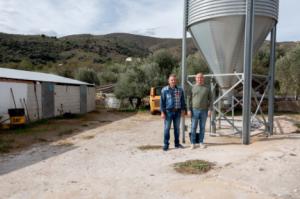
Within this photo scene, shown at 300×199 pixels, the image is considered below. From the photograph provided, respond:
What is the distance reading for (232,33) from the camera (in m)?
7.98

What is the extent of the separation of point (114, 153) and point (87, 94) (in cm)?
1498

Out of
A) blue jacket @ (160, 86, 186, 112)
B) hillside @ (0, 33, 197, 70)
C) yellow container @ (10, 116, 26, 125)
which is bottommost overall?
yellow container @ (10, 116, 26, 125)

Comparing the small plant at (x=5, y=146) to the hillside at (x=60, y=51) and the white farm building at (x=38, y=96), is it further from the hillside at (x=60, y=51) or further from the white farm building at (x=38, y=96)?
the hillside at (x=60, y=51)

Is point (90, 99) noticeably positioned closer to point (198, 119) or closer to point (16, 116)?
point (16, 116)

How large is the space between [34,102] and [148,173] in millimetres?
11143

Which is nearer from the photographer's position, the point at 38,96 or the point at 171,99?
the point at 171,99

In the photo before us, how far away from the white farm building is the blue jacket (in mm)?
8152

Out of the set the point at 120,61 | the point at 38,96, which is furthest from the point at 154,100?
the point at 120,61

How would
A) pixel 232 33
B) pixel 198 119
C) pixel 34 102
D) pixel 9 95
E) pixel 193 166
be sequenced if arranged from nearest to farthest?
pixel 193 166 < pixel 198 119 < pixel 232 33 < pixel 9 95 < pixel 34 102

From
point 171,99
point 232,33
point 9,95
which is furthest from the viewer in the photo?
point 9,95

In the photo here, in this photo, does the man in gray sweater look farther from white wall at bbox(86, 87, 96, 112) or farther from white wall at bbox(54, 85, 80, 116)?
white wall at bbox(86, 87, 96, 112)

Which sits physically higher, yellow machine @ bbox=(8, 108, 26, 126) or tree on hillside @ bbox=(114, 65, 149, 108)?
tree on hillside @ bbox=(114, 65, 149, 108)

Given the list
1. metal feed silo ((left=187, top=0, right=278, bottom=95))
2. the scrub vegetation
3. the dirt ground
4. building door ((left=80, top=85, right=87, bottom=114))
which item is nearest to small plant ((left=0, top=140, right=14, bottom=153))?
the dirt ground

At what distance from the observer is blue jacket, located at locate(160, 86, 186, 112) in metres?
6.89
